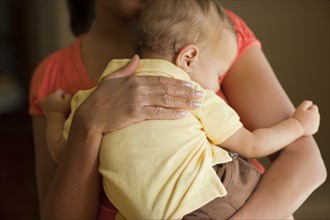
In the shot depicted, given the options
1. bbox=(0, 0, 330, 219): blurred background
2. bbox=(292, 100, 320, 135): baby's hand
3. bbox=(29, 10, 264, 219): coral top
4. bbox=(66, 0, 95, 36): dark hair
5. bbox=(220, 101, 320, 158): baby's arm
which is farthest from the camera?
bbox=(0, 0, 330, 219): blurred background

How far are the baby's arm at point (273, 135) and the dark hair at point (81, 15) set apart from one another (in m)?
0.88

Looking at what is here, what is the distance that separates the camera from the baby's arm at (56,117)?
1.37 meters

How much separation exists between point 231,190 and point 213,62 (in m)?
0.31

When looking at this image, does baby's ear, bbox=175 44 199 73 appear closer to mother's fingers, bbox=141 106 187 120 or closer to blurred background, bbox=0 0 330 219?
mother's fingers, bbox=141 106 187 120

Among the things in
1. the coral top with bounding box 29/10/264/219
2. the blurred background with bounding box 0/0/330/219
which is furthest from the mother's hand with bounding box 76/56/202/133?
the blurred background with bounding box 0/0/330/219

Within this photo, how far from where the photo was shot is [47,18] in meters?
3.20

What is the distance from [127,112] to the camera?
3.65 feet

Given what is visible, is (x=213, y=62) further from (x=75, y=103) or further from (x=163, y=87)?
(x=75, y=103)

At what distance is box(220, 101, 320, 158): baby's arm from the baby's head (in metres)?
0.16

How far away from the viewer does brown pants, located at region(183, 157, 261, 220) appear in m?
1.11

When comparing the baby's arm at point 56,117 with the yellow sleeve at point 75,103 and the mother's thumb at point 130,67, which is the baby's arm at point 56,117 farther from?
the mother's thumb at point 130,67

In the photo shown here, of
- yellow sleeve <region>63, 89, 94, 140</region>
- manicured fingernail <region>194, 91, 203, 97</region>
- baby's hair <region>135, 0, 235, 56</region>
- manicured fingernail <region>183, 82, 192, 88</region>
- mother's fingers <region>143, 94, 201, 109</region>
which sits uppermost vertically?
baby's hair <region>135, 0, 235, 56</region>

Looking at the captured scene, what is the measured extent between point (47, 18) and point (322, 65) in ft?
5.76

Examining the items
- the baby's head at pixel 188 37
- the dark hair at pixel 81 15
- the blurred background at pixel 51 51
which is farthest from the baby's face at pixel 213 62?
the blurred background at pixel 51 51
